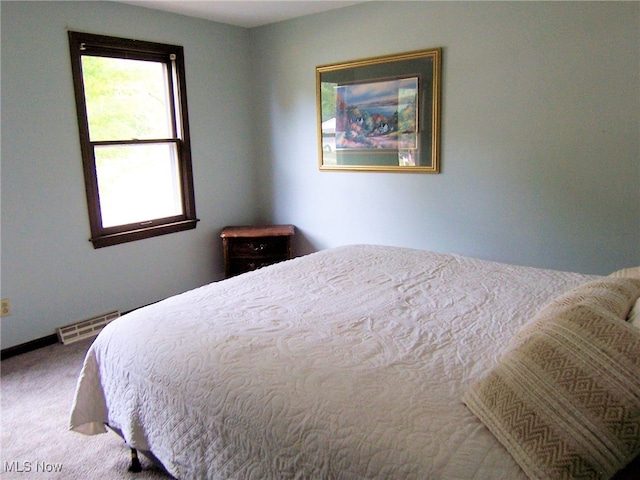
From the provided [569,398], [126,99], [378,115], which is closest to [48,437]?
[569,398]

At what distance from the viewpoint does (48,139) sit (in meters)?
3.03

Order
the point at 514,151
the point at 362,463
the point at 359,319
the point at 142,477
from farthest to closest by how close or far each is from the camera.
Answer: the point at 514,151 → the point at 142,477 → the point at 359,319 → the point at 362,463

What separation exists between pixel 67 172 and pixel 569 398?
3149 millimetres

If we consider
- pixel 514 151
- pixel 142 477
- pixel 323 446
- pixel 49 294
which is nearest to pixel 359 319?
pixel 323 446

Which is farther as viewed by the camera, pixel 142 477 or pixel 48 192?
pixel 48 192

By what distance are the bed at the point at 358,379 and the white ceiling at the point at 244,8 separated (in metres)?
2.23

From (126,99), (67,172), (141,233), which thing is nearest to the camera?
(67,172)

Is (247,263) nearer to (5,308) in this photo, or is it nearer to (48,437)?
(5,308)

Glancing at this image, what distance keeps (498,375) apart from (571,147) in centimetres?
214

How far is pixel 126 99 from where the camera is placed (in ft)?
11.4

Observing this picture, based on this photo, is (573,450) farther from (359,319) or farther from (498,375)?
(359,319)

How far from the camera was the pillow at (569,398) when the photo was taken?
955mm

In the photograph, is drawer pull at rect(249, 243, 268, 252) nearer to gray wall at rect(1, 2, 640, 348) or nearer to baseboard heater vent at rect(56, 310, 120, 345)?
gray wall at rect(1, 2, 640, 348)

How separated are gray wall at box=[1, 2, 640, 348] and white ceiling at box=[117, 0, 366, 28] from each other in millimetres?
96
